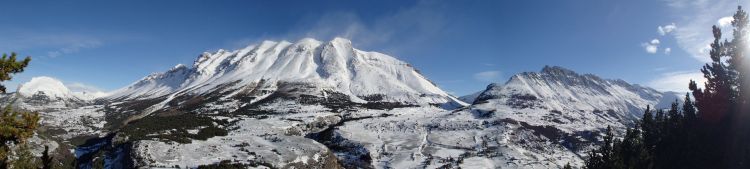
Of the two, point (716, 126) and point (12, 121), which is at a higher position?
point (716, 126)

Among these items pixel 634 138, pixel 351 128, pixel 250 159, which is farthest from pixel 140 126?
pixel 634 138

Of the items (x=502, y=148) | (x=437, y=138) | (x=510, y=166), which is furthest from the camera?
(x=437, y=138)

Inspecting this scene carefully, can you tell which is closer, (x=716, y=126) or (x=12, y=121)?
(x=12, y=121)

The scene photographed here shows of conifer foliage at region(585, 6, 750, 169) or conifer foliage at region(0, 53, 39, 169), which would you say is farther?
conifer foliage at region(585, 6, 750, 169)

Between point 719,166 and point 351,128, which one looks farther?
point 351,128

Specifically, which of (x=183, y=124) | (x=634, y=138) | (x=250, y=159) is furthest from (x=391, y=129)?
(x=634, y=138)

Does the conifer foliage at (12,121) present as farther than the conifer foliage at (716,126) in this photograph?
No

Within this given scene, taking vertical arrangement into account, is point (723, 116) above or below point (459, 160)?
above

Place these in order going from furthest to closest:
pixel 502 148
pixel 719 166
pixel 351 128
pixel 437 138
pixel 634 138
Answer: pixel 351 128
pixel 437 138
pixel 502 148
pixel 634 138
pixel 719 166

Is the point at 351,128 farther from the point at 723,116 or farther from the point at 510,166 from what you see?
the point at 723,116

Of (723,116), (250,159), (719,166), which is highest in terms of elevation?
(723,116)

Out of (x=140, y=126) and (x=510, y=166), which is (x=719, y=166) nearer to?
(x=510, y=166)
